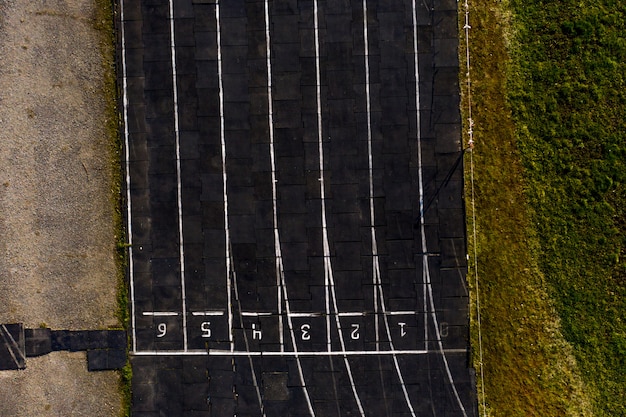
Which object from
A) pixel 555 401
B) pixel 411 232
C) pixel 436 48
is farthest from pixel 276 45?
pixel 555 401

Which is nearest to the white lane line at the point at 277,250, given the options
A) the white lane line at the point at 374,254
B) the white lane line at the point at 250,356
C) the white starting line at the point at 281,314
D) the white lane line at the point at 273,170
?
the white lane line at the point at 273,170

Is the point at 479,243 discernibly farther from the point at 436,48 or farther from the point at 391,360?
the point at 436,48

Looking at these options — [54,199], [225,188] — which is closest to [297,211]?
[225,188]

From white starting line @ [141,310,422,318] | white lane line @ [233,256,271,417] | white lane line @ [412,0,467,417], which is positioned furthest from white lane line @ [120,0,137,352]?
white lane line @ [412,0,467,417]

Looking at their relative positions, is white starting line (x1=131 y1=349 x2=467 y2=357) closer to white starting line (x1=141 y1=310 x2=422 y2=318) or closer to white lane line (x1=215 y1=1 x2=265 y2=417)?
white lane line (x1=215 y1=1 x2=265 y2=417)

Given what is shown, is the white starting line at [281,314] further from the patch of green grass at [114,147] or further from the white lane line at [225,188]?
the patch of green grass at [114,147]

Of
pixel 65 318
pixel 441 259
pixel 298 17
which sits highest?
pixel 298 17
